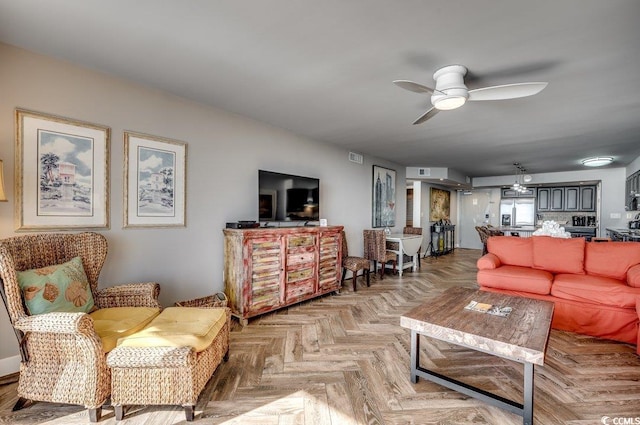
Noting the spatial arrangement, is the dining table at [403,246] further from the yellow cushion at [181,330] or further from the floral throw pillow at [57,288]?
the floral throw pillow at [57,288]

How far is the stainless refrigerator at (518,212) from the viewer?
8.38 m

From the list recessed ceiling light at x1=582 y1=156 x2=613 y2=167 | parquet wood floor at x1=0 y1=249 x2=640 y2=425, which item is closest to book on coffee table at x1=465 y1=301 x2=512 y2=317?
parquet wood floor at x1=0 y1=249 x2=640 y2=425

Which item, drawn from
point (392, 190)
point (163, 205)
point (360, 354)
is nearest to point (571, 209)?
point (392, 190)

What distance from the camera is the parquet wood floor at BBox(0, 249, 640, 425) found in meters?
1.67

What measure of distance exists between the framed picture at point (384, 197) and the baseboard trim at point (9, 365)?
16.1 feet

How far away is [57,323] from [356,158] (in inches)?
177

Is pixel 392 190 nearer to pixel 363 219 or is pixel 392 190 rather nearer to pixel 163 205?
pixel 363 219

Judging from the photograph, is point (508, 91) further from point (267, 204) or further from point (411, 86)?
point (267, 204)

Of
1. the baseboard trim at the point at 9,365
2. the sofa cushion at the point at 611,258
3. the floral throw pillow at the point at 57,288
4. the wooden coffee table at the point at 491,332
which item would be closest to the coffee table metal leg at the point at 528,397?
the wooden coffee table at the point at 491,332

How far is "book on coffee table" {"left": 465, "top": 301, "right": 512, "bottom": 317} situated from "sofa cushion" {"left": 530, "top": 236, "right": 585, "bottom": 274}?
5.90 ft

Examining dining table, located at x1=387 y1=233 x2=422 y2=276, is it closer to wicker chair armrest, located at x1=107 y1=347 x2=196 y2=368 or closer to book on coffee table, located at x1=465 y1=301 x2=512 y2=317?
book on coffee table, located at x1=465 y1=301 x2=512 y2=317

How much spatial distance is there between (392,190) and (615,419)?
189 inches

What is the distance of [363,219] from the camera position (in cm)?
538

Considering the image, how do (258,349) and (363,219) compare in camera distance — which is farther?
(363,219)
